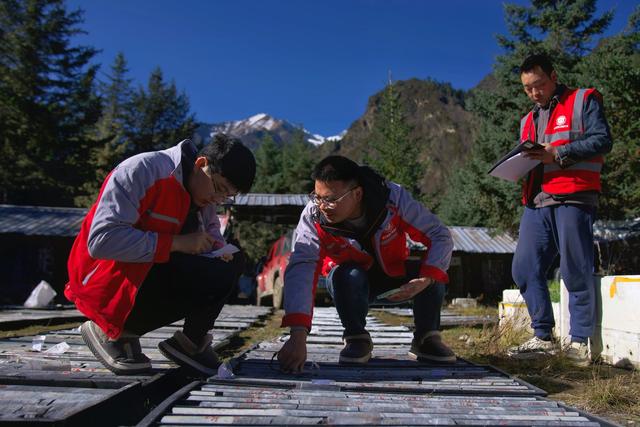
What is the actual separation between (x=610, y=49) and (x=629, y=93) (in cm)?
648

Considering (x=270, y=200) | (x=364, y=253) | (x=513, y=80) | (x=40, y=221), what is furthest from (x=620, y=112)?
(x=40, y=221)

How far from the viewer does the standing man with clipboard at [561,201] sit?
11.6 ft

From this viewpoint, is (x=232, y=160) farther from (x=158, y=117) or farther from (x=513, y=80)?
(x=158, y=117)

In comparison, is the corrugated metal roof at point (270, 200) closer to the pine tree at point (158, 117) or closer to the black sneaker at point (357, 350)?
the black sneaker at point (357, 350)

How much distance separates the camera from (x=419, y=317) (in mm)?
3199

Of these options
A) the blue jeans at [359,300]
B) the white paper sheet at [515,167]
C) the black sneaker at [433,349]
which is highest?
the white paper sheet at [515,167]

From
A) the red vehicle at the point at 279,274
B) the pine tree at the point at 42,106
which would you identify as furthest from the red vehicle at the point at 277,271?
the pine tree at the point at 42,106

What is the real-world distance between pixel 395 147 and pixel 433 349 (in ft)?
86.6

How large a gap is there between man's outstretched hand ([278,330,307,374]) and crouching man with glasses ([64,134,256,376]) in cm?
37

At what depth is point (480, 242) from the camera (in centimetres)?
2247

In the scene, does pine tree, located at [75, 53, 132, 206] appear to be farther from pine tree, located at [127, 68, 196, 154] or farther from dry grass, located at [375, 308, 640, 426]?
dry grass, located at [375, 308, 640, 426]

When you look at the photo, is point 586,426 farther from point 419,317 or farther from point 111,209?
point 111,209

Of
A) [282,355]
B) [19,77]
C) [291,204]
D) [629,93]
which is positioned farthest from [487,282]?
[19,77]

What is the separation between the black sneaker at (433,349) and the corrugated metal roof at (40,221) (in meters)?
17.9
